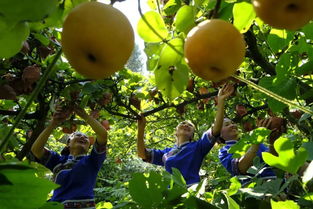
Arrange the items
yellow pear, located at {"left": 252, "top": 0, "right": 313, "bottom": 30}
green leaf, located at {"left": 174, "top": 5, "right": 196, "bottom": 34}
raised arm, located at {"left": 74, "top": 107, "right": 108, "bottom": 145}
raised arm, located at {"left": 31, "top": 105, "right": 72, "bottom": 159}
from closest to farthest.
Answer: yellow pear, located at {"left": 252, "top": 0, "right": 313, "bottom": 30} → green leaf, located at {"left": 174, "top": 5, "right": 196, "bottom": 34} → raised arm, located at {"left": 31, "top": 105, "right": 72, "bottom": 159} → raised arm, located at {"left": 74, "top": 107, "right": 108, "bottom": 145}

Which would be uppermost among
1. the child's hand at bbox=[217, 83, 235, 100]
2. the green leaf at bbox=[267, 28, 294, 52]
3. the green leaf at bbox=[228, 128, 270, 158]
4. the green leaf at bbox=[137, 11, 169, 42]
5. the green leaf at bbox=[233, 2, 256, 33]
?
the child's hand at bbox=[217, 83, 235, 100]

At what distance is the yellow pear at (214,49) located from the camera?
23.6 inches

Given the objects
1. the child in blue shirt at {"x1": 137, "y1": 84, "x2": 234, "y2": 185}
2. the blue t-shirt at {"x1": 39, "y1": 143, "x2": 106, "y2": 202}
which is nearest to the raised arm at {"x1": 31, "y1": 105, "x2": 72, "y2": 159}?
the blue t-shirt at {"x1": 39, "y1": 143, "x2": 106, "y2": 202}

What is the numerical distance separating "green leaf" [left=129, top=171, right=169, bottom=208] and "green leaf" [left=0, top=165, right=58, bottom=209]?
0.38m

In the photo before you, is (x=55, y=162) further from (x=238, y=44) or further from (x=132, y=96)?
(x=238, y=44)

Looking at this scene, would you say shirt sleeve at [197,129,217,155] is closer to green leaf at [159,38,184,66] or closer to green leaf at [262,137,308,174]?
green leaf at [262,137,308,174]

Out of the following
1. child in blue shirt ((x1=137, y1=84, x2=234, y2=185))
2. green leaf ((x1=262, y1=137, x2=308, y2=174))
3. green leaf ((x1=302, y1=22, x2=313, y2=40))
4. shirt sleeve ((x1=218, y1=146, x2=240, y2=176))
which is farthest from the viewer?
child in blue shirt ((x1=137, y1=84, x2=234, y2=185))

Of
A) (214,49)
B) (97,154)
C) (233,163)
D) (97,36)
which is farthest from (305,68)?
(97,154)

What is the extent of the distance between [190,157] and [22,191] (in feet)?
9.57

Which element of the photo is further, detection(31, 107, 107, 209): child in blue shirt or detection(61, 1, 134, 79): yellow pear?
detection(31, 107, 107, 209): child in blue shirt

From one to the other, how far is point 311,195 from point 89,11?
2.66ft

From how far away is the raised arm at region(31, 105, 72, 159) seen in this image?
2.58 m

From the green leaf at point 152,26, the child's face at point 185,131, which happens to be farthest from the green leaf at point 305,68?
the child's face at point 185,131

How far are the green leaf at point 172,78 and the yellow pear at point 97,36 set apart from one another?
318 mm
